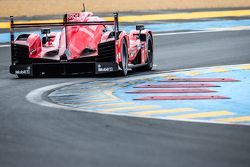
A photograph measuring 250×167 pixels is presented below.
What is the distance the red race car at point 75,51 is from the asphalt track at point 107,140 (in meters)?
3.53

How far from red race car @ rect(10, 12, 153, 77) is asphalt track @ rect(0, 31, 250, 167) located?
3.53m

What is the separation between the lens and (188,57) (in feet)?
64.4

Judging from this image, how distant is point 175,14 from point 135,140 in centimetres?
2927

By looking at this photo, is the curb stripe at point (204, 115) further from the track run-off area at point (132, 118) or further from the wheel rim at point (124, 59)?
the wheel rim at point (124, 59)

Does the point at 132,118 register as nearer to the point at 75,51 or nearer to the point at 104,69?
the point at 104,69

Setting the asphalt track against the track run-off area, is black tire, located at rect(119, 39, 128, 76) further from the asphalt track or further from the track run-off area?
the asphalt track

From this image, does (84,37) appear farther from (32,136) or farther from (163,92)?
(32,136)

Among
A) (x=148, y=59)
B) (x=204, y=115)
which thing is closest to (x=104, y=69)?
(x=148, y=59)

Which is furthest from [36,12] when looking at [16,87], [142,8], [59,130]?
[59,130]

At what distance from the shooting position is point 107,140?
759cm

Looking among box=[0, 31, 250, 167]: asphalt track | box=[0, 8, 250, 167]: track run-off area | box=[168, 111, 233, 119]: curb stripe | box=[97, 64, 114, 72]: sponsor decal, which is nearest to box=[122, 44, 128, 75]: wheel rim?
box=[0, 8, 250, 167]: track run-off area

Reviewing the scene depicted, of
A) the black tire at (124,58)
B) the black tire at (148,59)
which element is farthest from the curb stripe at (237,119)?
the black tire at (148,59)

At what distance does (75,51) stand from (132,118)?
6029 mm

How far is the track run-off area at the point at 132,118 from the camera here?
6785mm
